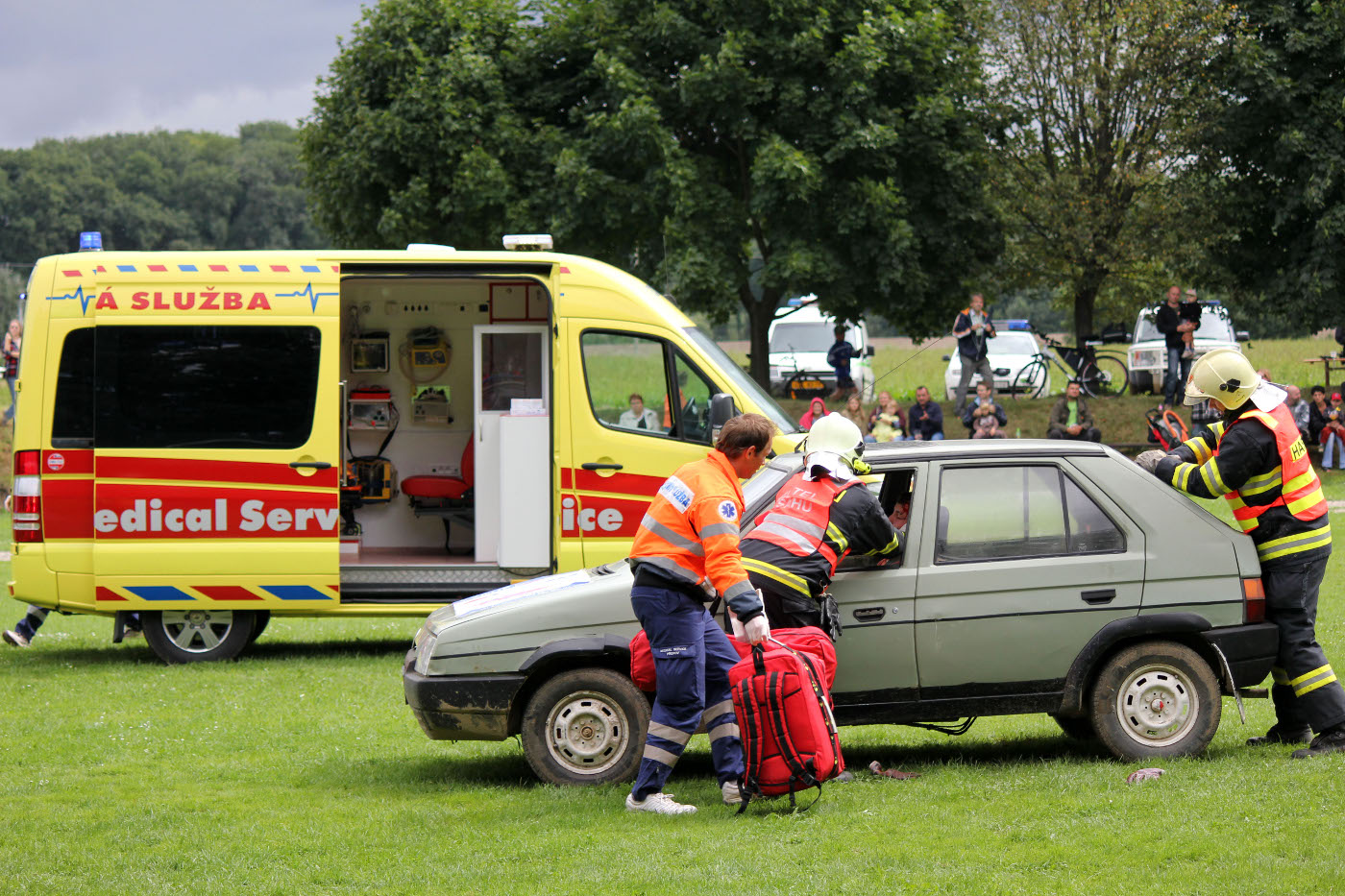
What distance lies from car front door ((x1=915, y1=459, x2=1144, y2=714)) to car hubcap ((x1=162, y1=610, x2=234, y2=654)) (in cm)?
658

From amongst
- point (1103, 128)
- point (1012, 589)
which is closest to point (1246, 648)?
point (1012, 589)

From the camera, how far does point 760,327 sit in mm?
28047

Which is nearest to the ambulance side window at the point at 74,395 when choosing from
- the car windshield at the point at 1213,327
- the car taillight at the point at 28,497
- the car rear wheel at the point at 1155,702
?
the car taillight at the point at 28,497

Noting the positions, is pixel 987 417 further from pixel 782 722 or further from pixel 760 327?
pixel 782 722

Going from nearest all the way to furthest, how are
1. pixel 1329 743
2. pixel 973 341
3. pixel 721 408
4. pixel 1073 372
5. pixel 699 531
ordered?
1. pixel 699 531
2. pixel 1329 743
3. pixel 721 408
4. pixel 973 341
5. pixel 1073 372

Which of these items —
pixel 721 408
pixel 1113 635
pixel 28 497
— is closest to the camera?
pixel 1113 635

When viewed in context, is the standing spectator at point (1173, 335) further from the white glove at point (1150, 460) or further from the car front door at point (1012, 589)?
the car front door at point (1012, 589)

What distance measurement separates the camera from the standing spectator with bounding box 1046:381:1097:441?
65.3 feet

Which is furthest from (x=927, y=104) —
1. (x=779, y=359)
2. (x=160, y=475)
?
(x=160, y=475)

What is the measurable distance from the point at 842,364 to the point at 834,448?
64.8 feet

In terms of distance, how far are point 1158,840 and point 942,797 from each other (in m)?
1.08

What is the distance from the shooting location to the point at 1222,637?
6.84 m

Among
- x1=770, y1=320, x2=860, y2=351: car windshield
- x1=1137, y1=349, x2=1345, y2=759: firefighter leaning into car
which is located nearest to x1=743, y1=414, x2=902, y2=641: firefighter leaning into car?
x1=1137, y1=349, x2=1345, y2=759: firefighter leaning into car

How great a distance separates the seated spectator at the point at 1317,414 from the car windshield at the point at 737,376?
15974mm
